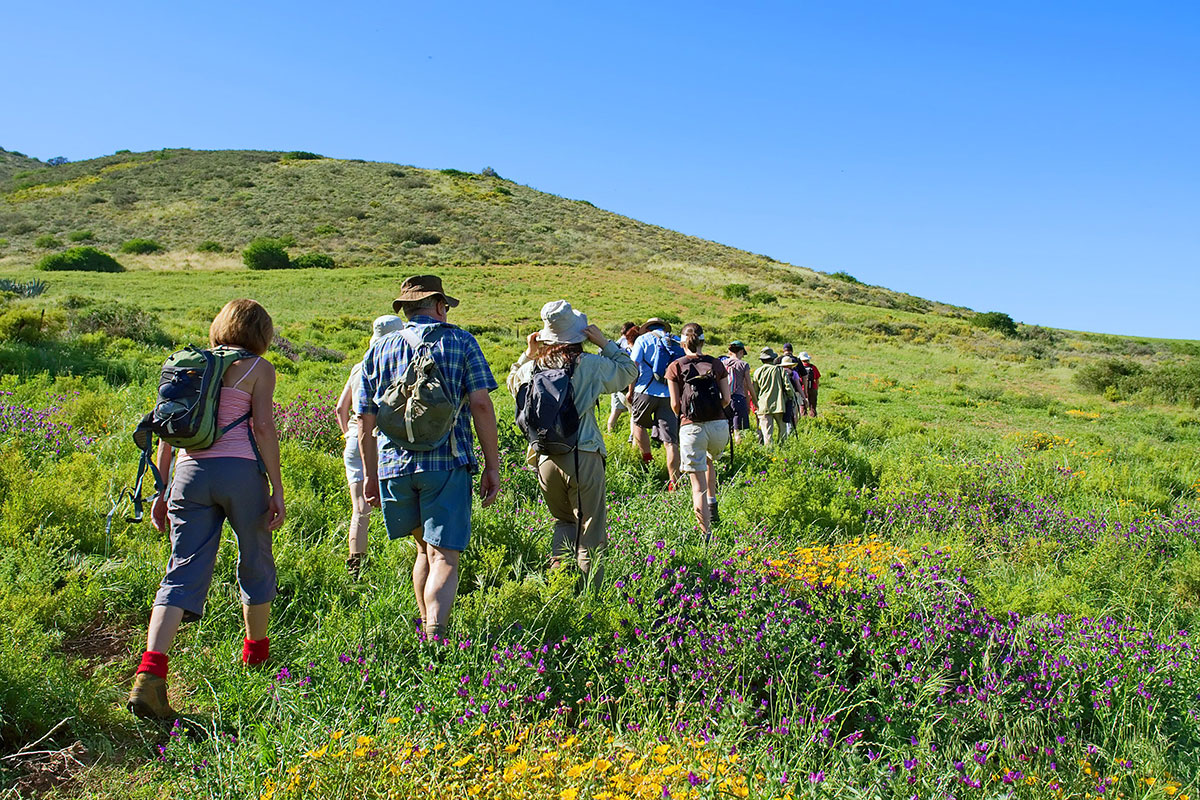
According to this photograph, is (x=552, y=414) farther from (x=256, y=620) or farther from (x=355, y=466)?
(x=256, y=620)

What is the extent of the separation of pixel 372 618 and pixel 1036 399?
806 inches

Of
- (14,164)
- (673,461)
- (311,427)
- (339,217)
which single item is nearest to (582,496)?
(673,461)

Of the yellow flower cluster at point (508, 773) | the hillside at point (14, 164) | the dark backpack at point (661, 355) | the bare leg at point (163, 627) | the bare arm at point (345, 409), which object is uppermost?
the hillside at point (14, 164)

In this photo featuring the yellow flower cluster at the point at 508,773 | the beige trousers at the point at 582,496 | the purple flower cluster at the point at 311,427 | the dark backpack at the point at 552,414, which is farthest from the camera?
the purple flower cluster at the point at 311,427

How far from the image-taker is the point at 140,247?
44.0 meters

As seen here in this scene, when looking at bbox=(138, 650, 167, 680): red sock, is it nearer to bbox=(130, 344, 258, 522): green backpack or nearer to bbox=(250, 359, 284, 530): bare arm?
bbox=(250, 359, 284, 530): bare arm

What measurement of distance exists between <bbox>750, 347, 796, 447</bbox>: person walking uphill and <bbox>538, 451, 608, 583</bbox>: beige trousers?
6.00 m

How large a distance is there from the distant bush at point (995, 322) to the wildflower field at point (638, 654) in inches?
1651

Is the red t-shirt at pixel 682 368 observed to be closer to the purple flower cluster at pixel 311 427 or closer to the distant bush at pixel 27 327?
the purple flower cluster at pixel 311 427

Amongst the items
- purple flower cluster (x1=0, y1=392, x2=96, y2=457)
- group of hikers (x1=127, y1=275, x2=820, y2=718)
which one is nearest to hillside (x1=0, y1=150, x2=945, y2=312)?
purple flower cluster (x1=0, y1=392, x2=96, y2=457)

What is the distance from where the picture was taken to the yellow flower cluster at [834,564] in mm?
4168

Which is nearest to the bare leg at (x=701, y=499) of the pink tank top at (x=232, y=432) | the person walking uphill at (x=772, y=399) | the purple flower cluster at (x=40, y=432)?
the pink tank top at (x=232, y=432)

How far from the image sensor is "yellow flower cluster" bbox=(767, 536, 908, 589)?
417 cm

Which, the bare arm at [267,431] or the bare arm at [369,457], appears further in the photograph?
the bare arm at [369,457]
